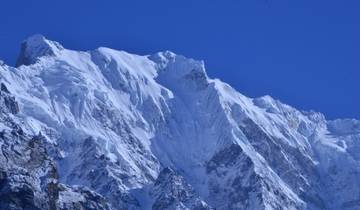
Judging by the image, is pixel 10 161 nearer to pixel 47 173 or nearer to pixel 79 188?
pixel 47 173

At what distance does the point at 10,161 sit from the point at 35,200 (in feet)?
25.1

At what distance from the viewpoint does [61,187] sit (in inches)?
5305

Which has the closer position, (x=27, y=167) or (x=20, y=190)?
(x=20, y=190)

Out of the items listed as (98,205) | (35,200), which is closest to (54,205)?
(35,200)

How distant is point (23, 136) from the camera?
479ft

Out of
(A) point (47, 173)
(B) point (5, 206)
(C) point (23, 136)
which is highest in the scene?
(C) point (23, 136)

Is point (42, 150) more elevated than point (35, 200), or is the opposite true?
point (42, 150)

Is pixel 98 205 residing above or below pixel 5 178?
above

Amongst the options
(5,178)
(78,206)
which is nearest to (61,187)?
(78,206)

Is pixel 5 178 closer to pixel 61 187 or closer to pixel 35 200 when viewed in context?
pixel 35 200

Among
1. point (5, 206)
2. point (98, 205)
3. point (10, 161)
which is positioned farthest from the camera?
point (98, 205)

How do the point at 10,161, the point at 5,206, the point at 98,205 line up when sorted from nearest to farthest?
the point at 5,206
the point at 10,161
the point at 98,205

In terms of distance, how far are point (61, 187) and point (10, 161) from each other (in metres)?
7.53

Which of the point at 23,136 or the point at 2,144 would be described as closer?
the point at 2,144
